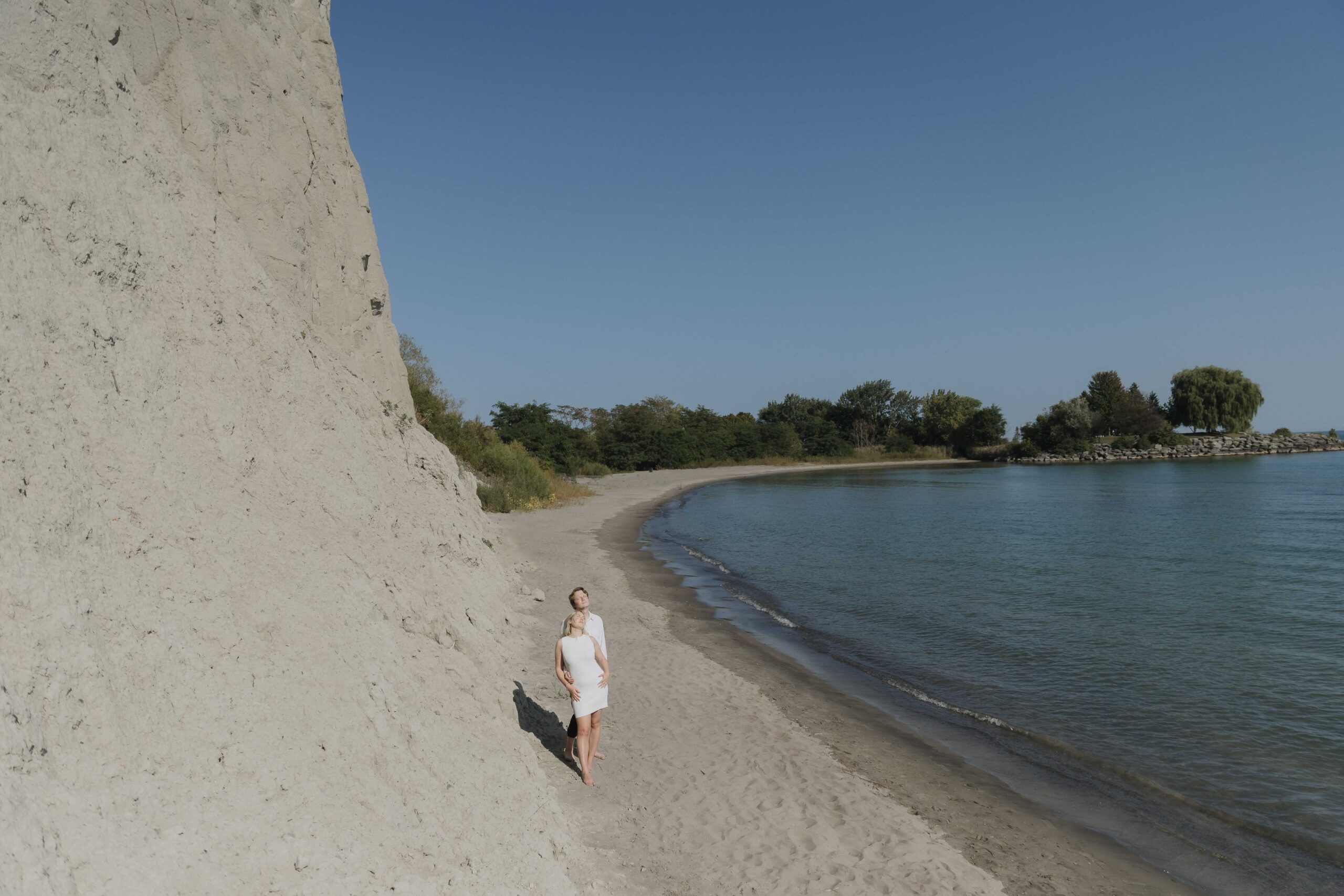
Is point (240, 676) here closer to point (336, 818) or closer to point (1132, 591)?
point (336, 818)

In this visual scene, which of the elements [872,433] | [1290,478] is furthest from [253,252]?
[872,433]

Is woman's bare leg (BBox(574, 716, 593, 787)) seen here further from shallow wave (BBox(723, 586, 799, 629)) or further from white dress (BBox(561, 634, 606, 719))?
shallow wave (BBox(723, 586, 799, 629))

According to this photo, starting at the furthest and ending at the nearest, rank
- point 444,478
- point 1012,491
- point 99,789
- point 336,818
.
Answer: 1. point 1012,491
2. point 444,478
3. point 336,818
4. point 99,789

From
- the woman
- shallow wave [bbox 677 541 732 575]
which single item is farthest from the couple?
shallow wave [bbox 677 541 732 575]

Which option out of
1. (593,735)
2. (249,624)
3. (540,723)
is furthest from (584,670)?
(249,624)

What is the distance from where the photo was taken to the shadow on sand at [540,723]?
307 inches

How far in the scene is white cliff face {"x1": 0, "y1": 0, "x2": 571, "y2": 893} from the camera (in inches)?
150

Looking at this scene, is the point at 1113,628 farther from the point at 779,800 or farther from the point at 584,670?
the point at 584,670

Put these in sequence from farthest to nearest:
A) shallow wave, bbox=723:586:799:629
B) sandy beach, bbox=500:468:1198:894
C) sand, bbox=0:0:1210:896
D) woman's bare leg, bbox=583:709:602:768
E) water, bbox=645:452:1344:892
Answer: shallow wave, bbox=723:586:799:629 < water, bbox=645:452:1344:892 < woman's bare leg, bbox=583:709:602:768 < sandy beach, bbox=500:468:1198:894 < sand, bbox=0:0:1210:896

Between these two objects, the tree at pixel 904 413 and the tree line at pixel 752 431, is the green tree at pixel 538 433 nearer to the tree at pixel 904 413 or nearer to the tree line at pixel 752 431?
the tree line at pixel 752 431

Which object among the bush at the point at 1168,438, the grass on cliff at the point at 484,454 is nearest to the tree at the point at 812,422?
the bush at the point at 1168,438

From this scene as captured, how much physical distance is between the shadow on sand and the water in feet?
20.0

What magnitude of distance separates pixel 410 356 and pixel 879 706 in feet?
91.7

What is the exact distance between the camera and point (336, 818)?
14.5 ft
